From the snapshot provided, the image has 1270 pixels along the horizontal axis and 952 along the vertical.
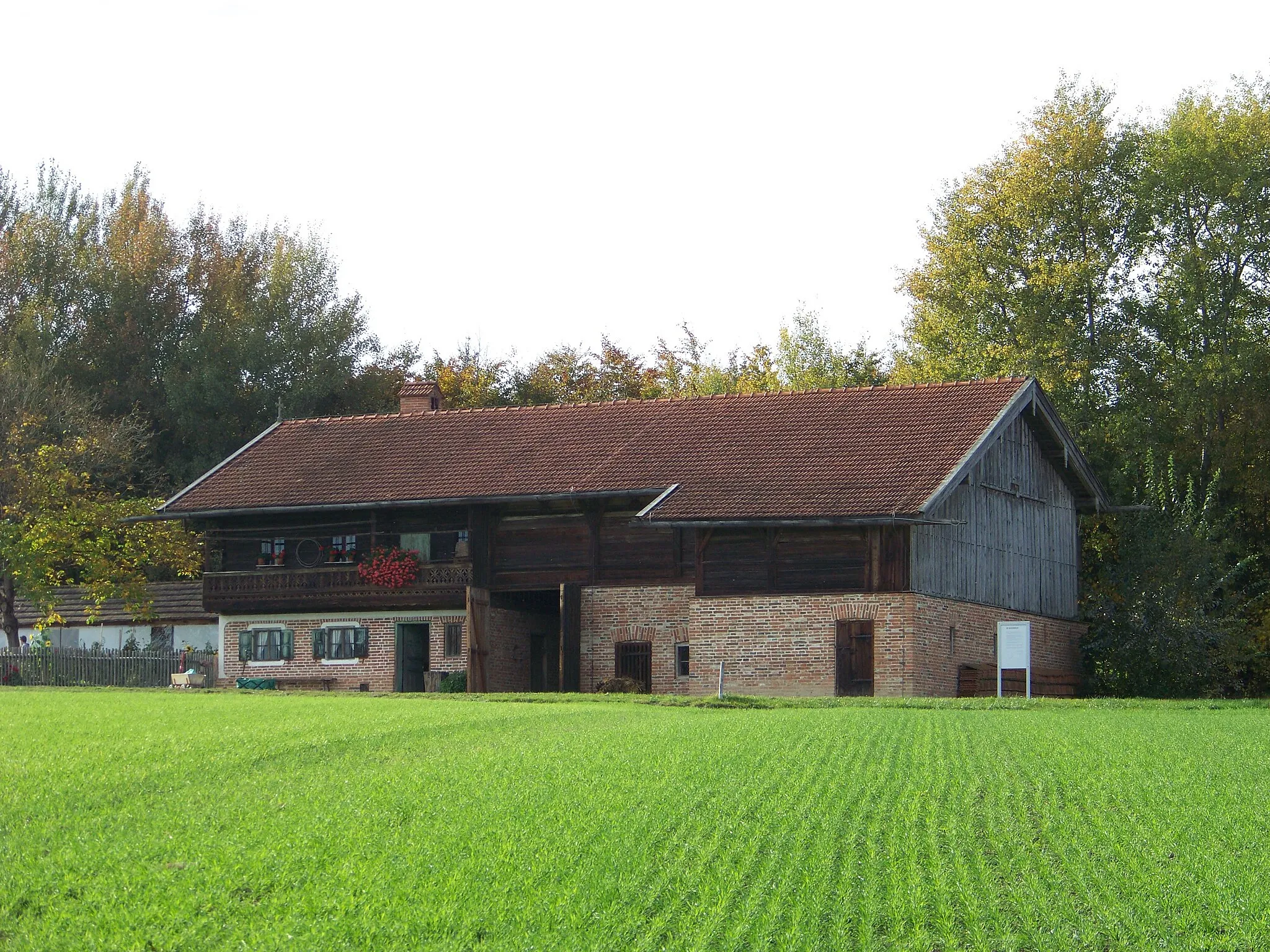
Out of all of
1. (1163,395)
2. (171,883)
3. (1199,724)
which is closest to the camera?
(171,883)

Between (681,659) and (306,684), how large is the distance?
989cm

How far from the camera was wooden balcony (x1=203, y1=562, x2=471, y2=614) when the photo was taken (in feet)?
137

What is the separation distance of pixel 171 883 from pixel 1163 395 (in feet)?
134

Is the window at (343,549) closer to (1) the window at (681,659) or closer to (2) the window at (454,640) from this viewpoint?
(2) the window at (454,640)

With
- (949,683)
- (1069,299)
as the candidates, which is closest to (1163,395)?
(1069,299)

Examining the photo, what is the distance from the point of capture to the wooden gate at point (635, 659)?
3978 centimetres

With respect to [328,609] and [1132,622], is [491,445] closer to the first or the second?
[328,609]

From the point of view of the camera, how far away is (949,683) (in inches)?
1481

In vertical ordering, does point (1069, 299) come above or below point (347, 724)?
above

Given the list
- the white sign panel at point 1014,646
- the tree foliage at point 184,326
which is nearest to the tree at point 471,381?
the tree foliage at point 184,326

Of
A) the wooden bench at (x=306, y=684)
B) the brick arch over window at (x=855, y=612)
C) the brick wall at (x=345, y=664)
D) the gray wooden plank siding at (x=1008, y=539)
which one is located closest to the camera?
the brick arch over window at (x=855, y=612)

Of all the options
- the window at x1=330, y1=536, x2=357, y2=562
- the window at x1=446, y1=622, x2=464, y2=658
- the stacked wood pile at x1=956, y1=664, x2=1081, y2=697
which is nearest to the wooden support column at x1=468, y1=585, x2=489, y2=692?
the window at x1=446, y1=622, x2=464, y2=658

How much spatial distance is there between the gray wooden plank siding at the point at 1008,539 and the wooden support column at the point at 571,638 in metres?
8.11

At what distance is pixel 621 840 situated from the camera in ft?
45.0
